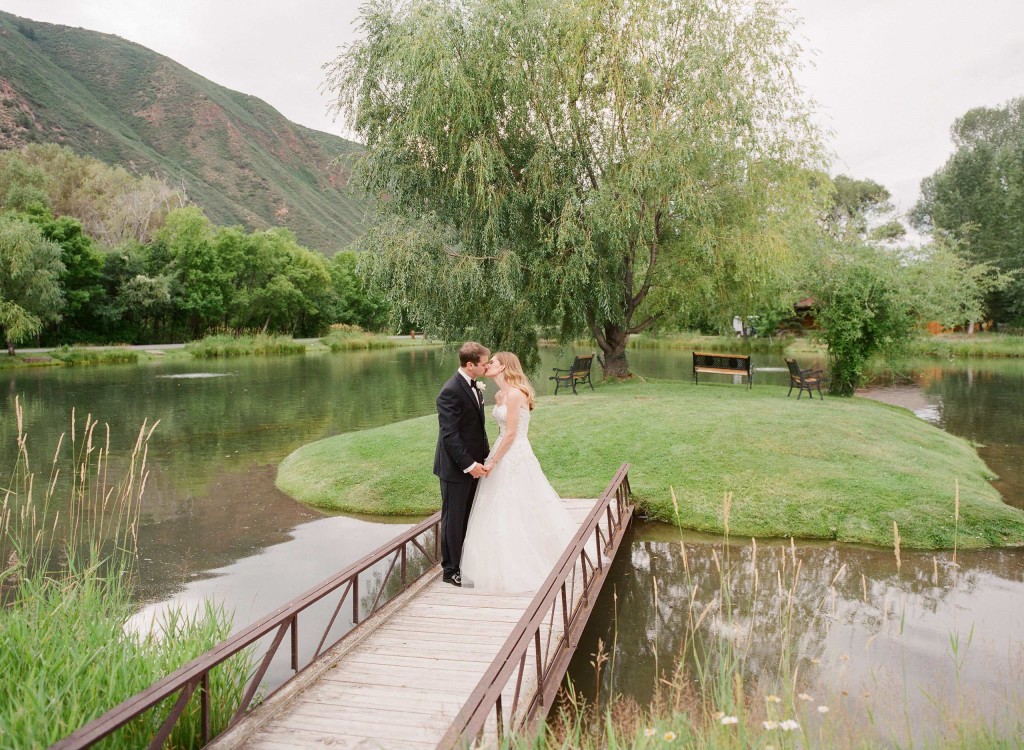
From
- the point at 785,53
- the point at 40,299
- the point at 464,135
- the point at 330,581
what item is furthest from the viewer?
the point at 40,299

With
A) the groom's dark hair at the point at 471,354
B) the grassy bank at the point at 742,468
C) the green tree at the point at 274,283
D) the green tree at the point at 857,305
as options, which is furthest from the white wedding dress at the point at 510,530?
the green tree at the point at 274,283

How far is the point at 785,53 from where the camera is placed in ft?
60.7

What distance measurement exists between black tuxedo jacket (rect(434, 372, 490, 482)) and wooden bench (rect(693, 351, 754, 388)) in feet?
47.7

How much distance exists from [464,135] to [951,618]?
1453 cm

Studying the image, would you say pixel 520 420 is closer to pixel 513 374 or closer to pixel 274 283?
pixel 513 374

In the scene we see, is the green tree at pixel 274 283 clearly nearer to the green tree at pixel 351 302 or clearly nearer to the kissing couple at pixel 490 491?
the green tree at pixel 351 302

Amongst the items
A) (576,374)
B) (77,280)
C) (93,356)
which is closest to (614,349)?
(576,374)

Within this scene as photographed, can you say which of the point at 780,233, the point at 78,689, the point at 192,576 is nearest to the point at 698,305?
the point at 780,233

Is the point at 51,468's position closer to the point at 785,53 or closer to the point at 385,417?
the point at 385,417

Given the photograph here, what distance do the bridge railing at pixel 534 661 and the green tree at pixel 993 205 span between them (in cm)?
A: 5497

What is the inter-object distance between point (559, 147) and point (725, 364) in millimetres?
8353

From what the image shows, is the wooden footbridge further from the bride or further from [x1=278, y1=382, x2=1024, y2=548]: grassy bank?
[x1=278, y1=382, x2=1024, y2=548]: grassy bank

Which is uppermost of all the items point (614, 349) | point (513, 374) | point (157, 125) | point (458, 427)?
point (157, 125)

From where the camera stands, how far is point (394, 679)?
4855 millimetres
